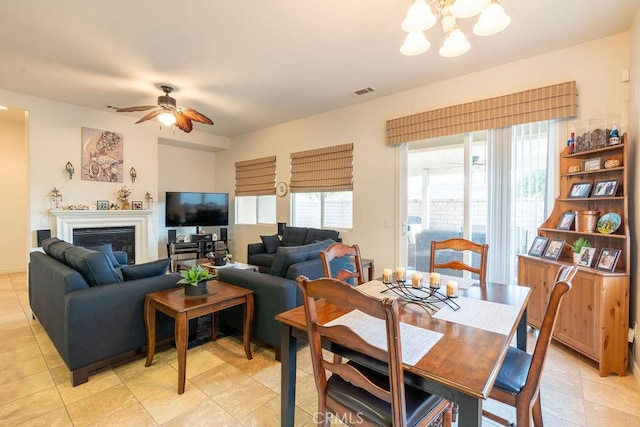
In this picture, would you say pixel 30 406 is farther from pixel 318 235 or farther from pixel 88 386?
pixel 318 235

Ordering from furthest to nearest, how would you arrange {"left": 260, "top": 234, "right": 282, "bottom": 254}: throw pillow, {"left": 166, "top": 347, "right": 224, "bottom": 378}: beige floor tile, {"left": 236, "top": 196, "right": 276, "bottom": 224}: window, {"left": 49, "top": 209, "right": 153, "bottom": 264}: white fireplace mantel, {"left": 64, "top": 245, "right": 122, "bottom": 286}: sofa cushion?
{"left": 236, "top": 196, "right": 276, "bottom": 224}: window, {"left": 260, "top": 234, "right": 282, "bottom": 254}: throw pillow, {"left": 49, "top": 209, "right": 153, "bottom": 264}: white fireplace mantel, {"left": 166, "top": 347, "right": 224, "bottom": 378}: beige floor tile, {"left": 64, "top": 245, "right": 122, "bottom": 286}: sofa cushion

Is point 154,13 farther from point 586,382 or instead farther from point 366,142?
point 586,382

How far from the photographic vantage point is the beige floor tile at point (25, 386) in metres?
2.02

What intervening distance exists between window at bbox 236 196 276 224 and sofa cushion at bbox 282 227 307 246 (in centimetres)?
98

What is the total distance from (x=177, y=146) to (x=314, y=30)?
4.86 m

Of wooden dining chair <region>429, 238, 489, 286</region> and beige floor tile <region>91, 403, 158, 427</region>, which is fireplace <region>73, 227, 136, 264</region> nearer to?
beige floor tile <region>91, 403, 158, 427</region>

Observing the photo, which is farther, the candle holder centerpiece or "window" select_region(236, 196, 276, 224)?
"window" select_region(236, 196, 276, 224)

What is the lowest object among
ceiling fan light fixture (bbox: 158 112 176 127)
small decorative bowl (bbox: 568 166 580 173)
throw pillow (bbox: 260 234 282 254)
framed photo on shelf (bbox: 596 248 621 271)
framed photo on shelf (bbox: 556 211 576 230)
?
throw pillow (bbox: 260 234 282 254)

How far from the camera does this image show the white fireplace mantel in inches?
181

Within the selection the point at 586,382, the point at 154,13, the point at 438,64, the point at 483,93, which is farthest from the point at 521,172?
the point at 154,13

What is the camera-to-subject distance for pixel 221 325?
3.03m

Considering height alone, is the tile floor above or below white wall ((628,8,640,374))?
below

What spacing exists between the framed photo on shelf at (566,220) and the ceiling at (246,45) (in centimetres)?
167

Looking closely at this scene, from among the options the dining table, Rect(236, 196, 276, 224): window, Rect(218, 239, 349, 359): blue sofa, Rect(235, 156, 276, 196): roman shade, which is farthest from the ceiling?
Rect(236, 196, 276, 224): window
